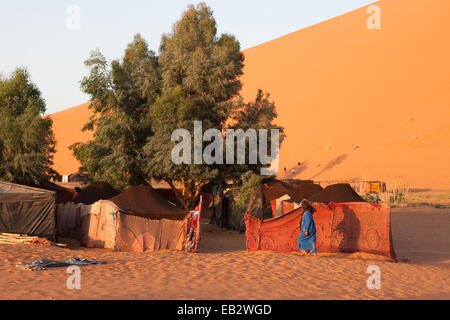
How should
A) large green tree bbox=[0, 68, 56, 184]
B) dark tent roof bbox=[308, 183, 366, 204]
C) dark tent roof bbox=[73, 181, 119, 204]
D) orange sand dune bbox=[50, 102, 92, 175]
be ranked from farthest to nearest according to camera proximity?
orange sand dune bbox=[50, 102, 92, 175] → large green tree bbox=[0, 68, 56, 184] → dark tent roof bbox=[73, 181, 119, 204] → dark tent roof bbox=[308, 183, 366, 204]

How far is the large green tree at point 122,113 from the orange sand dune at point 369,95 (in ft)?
67.7

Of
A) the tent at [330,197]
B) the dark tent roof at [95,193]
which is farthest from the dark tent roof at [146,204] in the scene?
the tent at [330,197]

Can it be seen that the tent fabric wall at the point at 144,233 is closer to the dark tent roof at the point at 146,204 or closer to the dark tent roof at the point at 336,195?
the dark tent roof at the point at 146,204

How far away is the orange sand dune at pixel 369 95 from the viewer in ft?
149

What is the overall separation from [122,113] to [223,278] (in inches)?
680

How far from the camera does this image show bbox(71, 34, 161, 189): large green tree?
26.4 meters

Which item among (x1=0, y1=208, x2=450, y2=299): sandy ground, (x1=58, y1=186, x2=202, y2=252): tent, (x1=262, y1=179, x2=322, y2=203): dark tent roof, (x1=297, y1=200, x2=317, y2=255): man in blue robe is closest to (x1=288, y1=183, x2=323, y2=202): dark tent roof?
(x1=262, y1=179, x2=322, y2=203): dark tent roof

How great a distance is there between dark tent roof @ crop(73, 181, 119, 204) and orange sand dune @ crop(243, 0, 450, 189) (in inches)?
919

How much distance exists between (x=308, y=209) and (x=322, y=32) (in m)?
84.7

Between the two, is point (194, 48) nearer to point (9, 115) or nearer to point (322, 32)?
point (9, 115)

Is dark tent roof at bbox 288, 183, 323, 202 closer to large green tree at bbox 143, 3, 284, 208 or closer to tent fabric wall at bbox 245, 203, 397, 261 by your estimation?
large green tree at bbox 143, 3, 284, 208

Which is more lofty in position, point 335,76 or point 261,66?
point 261,66

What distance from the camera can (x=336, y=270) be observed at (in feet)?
40.2
